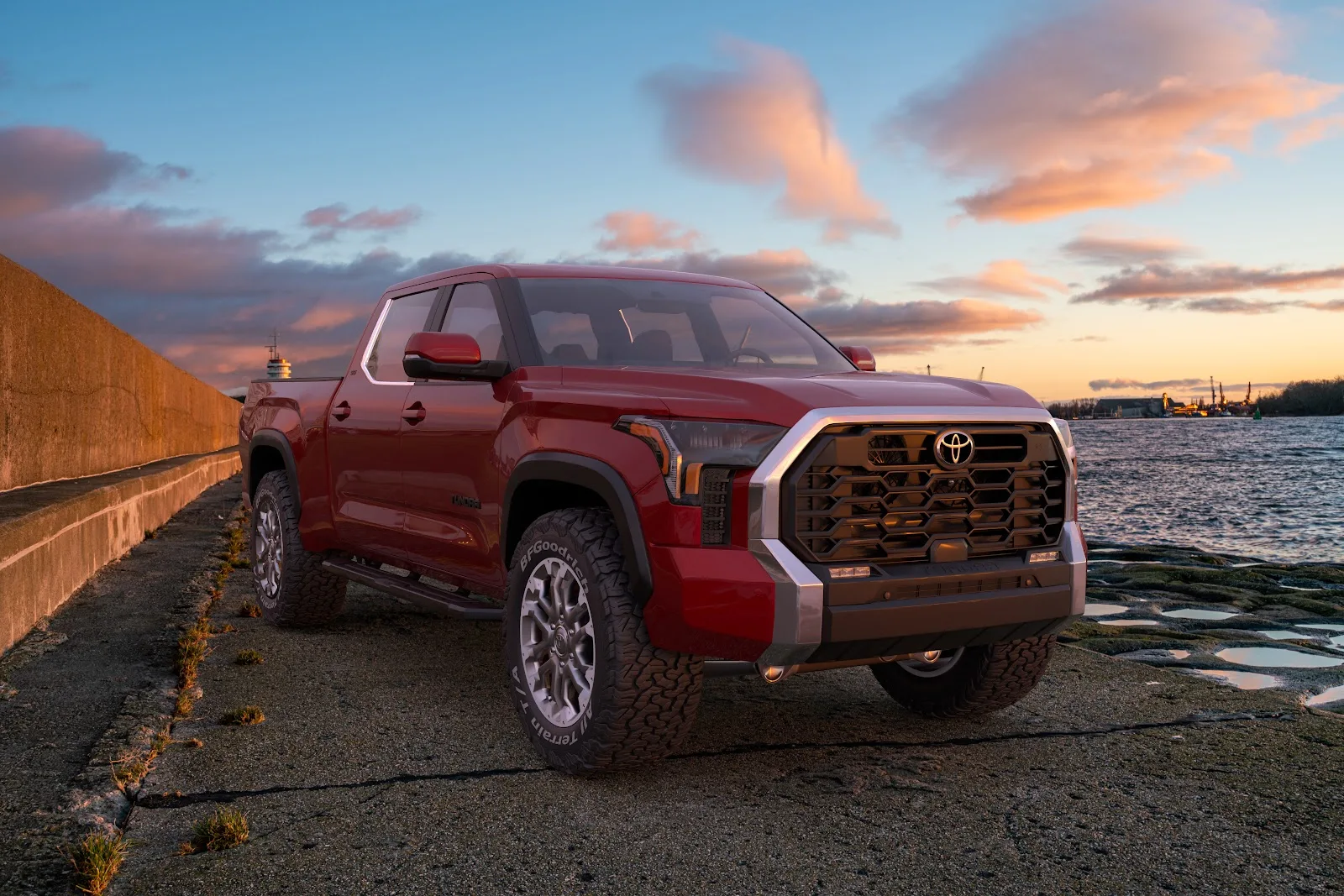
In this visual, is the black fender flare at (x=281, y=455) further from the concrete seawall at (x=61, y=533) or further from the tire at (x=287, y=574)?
the concrete seawall at (x=61, y=533)

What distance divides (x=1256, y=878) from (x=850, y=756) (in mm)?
1600

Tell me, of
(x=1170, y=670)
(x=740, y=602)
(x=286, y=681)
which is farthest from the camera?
(x=1170, y=670)

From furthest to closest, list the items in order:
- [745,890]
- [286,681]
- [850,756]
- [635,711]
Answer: [286,681] < [850,756] < [635,711] < [745,890]

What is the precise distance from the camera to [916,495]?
4.04 m

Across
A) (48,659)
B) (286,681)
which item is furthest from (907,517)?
(48,659)

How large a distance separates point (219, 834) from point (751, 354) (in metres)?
3.29

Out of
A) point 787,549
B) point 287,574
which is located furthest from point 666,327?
point 287,574

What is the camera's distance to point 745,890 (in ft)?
10.9

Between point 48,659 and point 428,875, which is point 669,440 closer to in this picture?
point 428,875

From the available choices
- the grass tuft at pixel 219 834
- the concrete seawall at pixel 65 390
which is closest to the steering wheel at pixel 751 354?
the grass tuft at pixel 219 834

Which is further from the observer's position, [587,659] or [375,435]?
[375,435]

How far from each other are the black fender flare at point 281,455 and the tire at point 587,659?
309 centimetres

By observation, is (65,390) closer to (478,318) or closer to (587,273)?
(478,318)

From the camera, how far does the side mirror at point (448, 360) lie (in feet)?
15.8
